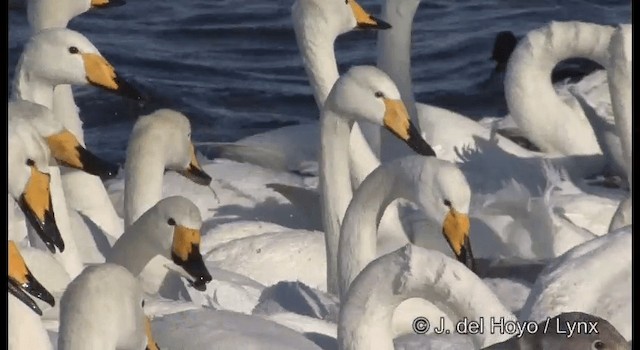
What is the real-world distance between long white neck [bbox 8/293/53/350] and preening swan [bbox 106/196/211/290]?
5.81 feet

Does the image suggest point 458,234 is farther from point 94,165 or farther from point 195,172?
point 195,172

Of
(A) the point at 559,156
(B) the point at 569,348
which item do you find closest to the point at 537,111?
(A) the point at 559,156

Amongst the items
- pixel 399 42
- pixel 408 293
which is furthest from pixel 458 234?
pixel 399 42

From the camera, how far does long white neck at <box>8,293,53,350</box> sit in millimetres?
6824

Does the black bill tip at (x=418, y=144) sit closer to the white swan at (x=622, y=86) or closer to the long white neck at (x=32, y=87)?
the white swan at (x=622, y=86)

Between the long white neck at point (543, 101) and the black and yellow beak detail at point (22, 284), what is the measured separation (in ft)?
19.7

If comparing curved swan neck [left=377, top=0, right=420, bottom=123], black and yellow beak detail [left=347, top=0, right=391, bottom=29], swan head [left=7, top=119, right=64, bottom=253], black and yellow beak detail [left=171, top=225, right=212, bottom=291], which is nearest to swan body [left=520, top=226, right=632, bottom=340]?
black and yellow beak detail [left=171, top=225, right=212, bottom=291]

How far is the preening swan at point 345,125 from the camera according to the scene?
962cm

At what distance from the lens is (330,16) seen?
10.7 m

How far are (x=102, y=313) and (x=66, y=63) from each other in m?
2.65

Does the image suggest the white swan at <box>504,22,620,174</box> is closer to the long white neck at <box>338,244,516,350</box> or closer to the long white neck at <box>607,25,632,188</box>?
the long white neck at <box>607,25,632,188</box>
